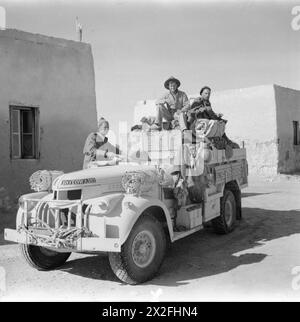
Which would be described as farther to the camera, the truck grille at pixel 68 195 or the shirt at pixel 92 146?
the shirt at pixel 92 146

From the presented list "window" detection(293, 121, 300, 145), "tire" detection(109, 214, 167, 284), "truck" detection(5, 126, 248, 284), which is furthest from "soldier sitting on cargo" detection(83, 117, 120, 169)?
"window" detection(293, 121, 300, 145)

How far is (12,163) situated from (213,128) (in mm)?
4739

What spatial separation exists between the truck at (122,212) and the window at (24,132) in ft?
13.3

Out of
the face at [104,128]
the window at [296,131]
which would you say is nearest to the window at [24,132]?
the face at [104,128]

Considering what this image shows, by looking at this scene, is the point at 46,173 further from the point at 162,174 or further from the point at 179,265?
the point at 179,265

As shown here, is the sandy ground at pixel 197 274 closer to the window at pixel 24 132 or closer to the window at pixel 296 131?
the window at pixel 24 132

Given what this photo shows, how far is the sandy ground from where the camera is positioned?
4488 millimetres

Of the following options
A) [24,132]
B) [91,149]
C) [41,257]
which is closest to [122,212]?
[41,257]

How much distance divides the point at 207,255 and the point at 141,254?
152 cm

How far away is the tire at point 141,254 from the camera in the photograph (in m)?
4.68

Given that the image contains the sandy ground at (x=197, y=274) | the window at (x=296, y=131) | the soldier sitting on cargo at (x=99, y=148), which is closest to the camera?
the sandy ground at (x=197, y=274)

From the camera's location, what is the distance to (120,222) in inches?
179

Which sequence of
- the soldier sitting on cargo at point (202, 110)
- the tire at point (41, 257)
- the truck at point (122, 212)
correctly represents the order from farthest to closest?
the soldier sitting on cargo at point (202, 110) → the tire at point (41, 257) → the truck at point (122, 212)
